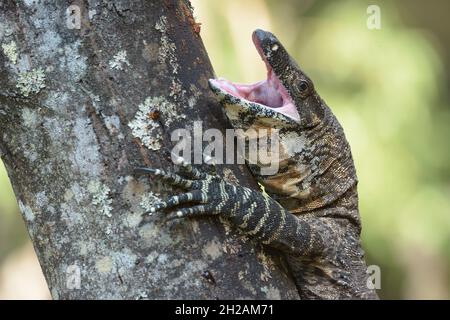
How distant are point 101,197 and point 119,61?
0.67 metres

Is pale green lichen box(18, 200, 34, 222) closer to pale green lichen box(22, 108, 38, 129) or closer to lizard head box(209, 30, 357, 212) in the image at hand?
pale green lichen box(22, 108, 38, 129)

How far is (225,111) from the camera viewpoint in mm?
A: 3805

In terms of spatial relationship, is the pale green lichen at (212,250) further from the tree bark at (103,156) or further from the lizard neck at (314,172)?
the lizard neck at (314,172)

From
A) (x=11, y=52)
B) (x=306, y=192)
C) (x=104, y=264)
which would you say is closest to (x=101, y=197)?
(x=104, y=264)

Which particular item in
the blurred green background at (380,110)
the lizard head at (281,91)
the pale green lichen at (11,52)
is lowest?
the blurred green background at (380,110)

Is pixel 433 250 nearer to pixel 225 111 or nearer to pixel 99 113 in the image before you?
pixel 225 111

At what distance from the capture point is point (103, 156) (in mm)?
3213

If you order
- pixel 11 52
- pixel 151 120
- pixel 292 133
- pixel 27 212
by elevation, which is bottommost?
pixel 292 133

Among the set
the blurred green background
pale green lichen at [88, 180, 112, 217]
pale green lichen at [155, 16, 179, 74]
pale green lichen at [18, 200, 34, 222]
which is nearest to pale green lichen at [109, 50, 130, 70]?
pale green lichen at [155, 16, 179, 74]

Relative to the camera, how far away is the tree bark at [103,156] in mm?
3137

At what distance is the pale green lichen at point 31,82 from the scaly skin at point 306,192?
0.89 m

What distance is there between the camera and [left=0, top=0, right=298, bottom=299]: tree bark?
10.3 ft

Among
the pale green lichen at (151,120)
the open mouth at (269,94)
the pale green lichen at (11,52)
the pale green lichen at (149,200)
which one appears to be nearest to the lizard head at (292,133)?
the open mouth at (269,94)

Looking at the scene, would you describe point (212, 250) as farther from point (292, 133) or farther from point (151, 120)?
point (292, 133)
